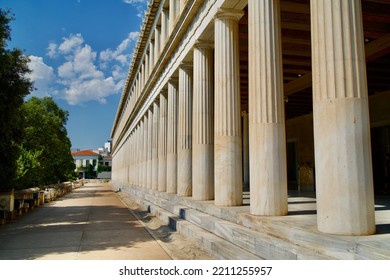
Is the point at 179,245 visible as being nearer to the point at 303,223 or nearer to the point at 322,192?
the point at 303,223


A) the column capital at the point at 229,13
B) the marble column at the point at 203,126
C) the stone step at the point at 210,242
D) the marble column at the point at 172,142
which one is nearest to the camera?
the stone step at the point at 210,242

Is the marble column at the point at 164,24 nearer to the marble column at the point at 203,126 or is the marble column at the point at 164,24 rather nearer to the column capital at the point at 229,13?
the marble column at the point at 203,126

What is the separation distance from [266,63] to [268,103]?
93cm

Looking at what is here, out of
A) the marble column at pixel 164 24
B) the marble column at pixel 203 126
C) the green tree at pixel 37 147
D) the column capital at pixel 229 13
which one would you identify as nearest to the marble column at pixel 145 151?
the green tree at pixel 37 147

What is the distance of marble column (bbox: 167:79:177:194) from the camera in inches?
706

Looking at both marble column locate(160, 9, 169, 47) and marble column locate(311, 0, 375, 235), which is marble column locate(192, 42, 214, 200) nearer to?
marble column locate(311, 0, 375, 235)

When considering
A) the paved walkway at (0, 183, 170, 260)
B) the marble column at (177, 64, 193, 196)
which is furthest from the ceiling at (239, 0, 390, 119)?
the paved walkway at (0, 183, 170, 260)

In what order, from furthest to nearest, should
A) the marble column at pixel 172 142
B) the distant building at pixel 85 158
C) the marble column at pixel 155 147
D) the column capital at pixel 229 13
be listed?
the distant building at pixel 85 158 < the marble column at pixel 155 147 < the marble column at pixel 172 142 < the column capital at pixel 229 13

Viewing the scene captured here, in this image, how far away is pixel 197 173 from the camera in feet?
42.9

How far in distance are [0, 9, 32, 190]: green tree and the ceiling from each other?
350 inches

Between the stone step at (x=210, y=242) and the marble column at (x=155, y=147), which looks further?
the marble column at (x=155, y=147)

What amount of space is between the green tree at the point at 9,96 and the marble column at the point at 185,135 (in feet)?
21.4

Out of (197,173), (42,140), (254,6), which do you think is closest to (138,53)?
(42,140)

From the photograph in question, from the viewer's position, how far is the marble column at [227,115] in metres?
10.3
